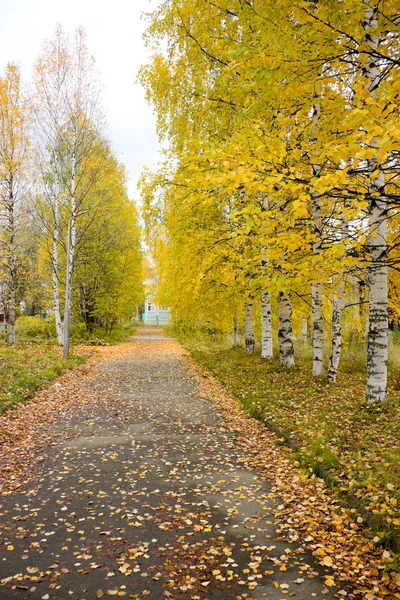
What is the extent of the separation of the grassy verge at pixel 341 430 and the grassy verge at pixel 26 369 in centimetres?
518

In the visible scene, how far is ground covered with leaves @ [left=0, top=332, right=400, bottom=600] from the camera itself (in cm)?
352

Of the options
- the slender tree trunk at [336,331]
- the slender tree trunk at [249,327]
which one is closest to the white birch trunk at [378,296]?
the slender tree trunk at [336,331]

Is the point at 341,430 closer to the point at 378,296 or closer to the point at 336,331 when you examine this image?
the point at 378,296

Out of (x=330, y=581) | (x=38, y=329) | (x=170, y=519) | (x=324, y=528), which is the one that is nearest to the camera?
(x=330, y=581)

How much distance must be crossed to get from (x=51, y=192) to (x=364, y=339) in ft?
49.4

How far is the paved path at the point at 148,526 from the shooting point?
3504 mm

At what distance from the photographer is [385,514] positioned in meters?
4.27

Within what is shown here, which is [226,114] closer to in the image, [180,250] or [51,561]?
[180,250]

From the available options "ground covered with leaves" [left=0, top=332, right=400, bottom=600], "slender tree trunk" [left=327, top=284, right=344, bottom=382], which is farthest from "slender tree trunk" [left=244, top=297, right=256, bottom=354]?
"ground covered with leaves" [left=0, top=332, right=400, bottom=600]

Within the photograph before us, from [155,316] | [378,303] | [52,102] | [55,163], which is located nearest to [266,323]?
[378,303]

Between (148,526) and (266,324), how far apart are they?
11.0 m

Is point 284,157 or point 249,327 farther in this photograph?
point 249,327

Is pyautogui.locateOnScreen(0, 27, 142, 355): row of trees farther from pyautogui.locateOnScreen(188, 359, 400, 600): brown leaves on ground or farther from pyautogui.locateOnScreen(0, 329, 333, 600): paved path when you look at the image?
pyautogui.locateOnScreen(188, 359, 400, 600): brown leaves on ground

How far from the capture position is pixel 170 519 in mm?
4625
